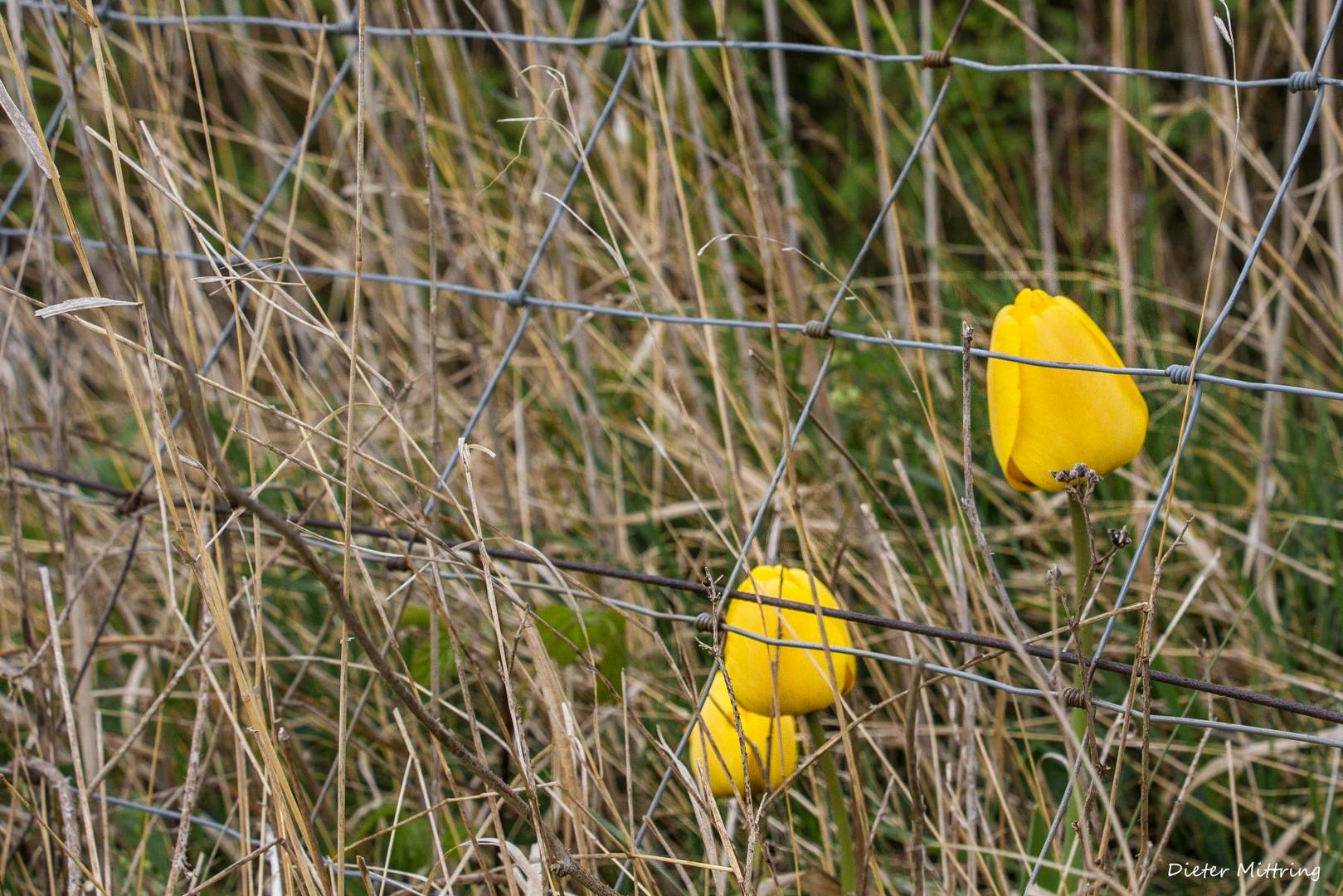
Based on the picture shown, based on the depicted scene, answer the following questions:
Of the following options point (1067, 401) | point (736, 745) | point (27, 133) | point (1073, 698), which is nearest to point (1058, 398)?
point (1067, 401)

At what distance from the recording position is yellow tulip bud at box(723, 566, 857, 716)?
627 millimetres

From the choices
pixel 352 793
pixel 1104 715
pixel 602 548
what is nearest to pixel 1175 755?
pixel 1104 715

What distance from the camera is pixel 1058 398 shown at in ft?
1.94

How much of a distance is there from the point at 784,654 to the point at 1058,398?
18cm

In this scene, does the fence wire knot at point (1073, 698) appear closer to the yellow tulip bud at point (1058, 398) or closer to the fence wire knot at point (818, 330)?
the yellow tulip bud at point (1058, 398)

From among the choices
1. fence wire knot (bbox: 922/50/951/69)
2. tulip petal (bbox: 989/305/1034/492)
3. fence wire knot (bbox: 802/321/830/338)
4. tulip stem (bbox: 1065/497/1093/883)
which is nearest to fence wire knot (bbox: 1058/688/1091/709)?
tulip stem (bbox: 1065/497/1093/883)

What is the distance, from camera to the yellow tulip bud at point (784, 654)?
627 mm

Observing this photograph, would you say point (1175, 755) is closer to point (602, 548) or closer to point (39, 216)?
point (602, 548)

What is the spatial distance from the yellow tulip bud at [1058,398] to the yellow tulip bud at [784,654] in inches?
4.8

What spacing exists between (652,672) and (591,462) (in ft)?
0.69

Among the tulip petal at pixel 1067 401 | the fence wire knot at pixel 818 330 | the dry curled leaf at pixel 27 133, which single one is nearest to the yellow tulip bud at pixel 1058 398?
the tulip petal at pixel 1067 401

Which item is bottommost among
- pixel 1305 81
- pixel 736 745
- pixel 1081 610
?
pixel 736 745

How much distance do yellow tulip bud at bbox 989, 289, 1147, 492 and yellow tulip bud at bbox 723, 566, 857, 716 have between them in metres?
0.12

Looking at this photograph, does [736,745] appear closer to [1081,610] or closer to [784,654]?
[784,654]
